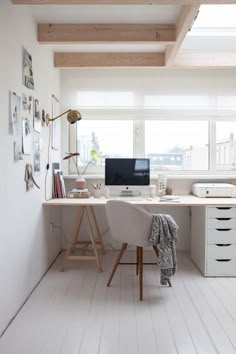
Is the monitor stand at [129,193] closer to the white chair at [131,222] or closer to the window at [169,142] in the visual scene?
the window at [169,142]

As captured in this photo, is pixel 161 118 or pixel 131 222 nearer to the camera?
pixel 131 222

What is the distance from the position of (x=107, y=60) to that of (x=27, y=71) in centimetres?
Answer: 124

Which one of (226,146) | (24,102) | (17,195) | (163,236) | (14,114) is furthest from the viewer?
(226,146)

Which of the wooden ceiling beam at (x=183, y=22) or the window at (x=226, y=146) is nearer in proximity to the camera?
the wooden ceiling beam at (x=183, y=22)

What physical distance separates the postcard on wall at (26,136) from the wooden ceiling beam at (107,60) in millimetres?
1274

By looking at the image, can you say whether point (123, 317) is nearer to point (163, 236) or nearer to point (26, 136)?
point (163, 236)

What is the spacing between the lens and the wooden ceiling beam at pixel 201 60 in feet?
11.3

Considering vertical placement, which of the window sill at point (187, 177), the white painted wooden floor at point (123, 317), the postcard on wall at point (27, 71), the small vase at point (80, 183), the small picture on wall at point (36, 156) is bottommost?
the white painted wooden floor at point (123, 317)

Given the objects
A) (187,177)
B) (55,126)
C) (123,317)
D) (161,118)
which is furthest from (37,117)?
(187,177)

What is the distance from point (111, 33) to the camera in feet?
9.42

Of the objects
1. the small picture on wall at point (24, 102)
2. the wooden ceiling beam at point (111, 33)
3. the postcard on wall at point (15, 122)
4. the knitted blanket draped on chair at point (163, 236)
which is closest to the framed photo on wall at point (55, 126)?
the wooden ceiling beam at point (111, 33)

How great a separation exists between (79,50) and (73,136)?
1.00 metres

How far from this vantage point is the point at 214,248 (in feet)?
10.1

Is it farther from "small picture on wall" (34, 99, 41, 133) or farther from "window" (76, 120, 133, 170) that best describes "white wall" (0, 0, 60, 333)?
"window" (76, 120, 133, 170)
